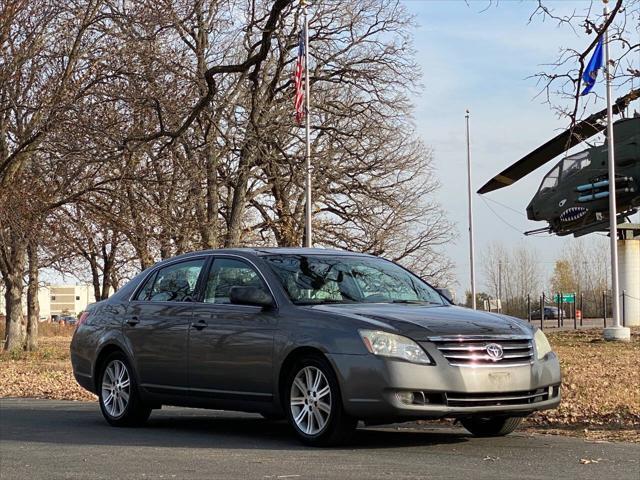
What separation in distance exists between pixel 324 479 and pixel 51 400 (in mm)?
9222

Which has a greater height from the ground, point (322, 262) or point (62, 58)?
point (62, 58)

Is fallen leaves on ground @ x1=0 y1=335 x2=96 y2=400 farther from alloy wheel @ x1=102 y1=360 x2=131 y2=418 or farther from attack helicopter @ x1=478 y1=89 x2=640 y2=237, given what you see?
attack helicopter @ x1=478 y1=89 x2=640 y2=237

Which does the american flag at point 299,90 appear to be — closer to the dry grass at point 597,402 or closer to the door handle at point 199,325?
the dry grass at point 597,402

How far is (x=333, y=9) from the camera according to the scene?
113ft

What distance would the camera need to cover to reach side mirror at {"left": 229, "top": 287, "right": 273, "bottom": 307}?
9.59m

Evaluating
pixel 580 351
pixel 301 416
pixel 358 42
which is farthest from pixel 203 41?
pixel 301 416

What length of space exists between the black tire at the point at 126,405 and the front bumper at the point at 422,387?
295 cm

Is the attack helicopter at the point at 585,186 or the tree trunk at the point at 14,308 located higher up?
the attack helicopter at the point at 585,186

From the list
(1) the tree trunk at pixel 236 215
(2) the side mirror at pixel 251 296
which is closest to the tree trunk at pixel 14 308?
(1) the tree trunk at pixel 236 215

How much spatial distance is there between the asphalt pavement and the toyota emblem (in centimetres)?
73

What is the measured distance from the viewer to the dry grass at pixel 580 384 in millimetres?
10527

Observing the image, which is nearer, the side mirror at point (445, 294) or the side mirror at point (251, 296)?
the side mirror at point (251, 296)

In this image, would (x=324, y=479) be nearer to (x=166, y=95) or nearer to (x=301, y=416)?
(x=301, y=416)

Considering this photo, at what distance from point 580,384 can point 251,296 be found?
587cm
